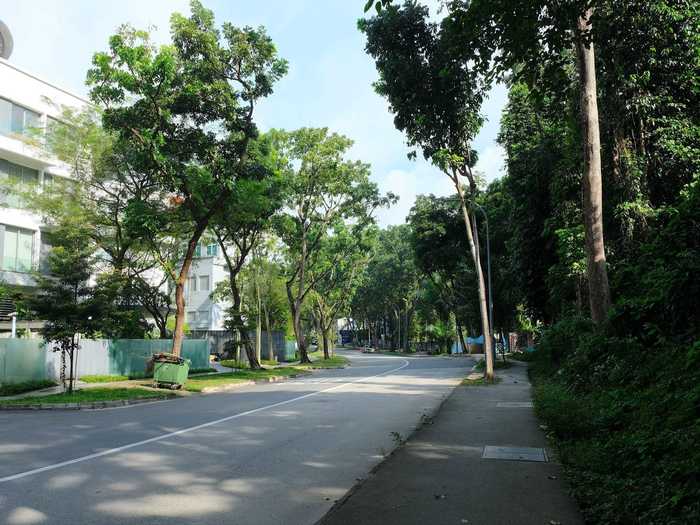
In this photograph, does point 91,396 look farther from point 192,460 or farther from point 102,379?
point 192,460

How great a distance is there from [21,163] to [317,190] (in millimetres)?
17142

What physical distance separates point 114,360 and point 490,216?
933 inches

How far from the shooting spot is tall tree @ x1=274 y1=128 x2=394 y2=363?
3466cm

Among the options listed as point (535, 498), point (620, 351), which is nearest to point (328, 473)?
point (535, 498)

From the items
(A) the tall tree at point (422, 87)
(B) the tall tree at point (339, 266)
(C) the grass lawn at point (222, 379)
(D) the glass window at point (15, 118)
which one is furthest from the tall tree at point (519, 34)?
(B) the tall tree at point (339, 266)

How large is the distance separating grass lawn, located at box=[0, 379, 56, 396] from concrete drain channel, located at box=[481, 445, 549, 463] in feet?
57.2

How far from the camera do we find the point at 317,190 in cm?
3641

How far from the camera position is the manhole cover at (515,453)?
7.52 metres

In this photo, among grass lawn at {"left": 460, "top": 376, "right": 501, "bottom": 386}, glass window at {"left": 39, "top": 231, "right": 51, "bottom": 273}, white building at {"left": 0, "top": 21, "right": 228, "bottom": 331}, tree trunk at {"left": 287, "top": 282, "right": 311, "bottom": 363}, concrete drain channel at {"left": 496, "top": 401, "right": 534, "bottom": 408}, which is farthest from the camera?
tree trunk at {"left": 287, "top": 282, "right": 311, "bottom": 363}

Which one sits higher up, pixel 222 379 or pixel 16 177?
pixel 16 177

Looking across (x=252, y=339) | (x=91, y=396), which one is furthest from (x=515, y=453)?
(x=252, y=339)

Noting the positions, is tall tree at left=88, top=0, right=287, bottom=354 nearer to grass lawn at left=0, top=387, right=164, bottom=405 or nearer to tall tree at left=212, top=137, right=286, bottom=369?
tall tree at left=212, top=137, right=286, bottom=369

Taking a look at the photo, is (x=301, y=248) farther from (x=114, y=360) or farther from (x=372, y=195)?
(x=114, y=360)

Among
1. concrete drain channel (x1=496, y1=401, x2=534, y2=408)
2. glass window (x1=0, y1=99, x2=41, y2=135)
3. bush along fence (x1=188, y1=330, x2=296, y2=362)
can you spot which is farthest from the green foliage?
bush along fence (x1=188, y1=330, x2=296, y2=362)
